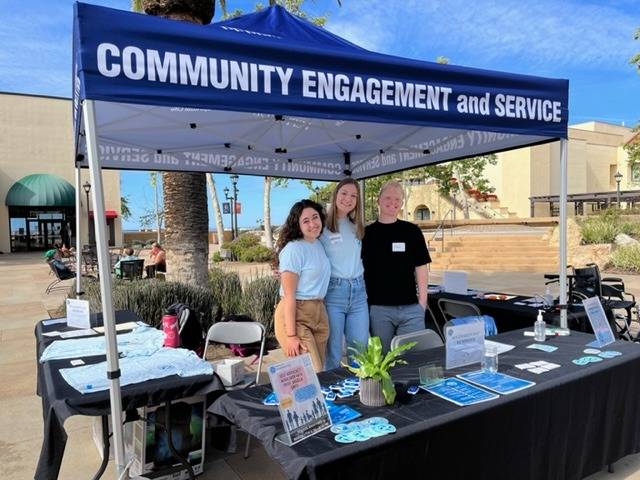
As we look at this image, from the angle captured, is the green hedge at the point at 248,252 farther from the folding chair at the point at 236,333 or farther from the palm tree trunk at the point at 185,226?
the folding chair at the point at 236,333

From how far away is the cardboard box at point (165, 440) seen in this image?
8.71ft

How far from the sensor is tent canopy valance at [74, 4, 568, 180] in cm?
203

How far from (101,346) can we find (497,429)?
247cm

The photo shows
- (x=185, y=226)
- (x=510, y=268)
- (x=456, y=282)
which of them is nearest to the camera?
(x=456, y=282)

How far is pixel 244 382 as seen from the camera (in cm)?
313

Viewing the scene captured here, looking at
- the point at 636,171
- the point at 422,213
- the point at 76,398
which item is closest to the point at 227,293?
the point at 76,398

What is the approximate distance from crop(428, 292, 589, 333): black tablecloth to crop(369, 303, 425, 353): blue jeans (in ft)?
4.15


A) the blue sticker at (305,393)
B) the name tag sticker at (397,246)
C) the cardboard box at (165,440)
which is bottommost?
the cardboard box at (165,440)

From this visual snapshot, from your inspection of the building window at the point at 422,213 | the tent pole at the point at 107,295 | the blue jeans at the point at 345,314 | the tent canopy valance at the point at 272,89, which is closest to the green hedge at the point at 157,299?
the tent canopy valance at the point at 272,89

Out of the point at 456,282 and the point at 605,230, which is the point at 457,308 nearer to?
the point at 456,282

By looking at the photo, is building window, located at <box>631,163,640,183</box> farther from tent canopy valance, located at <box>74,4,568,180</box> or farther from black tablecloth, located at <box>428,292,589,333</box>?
tent canopy valance, located at <box>74,4,568,180</box>

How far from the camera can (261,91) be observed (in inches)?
90.0

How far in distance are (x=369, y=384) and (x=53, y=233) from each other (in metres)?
34.0

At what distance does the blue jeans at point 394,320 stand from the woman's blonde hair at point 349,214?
0.54 m
